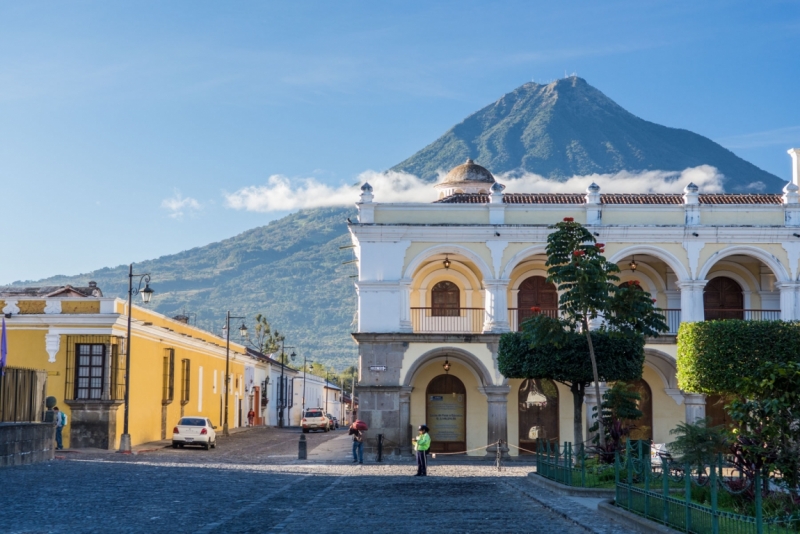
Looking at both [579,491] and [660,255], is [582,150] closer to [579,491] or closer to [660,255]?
[660,255]

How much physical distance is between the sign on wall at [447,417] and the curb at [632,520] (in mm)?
19291

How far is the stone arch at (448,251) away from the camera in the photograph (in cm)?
3434

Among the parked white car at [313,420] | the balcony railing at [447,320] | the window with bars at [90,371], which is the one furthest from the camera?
the parked white car at [313,420]

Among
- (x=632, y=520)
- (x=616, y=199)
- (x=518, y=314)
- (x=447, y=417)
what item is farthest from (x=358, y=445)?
(x=632, y=520)

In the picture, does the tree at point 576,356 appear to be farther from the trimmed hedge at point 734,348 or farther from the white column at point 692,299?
the white column at point 692,299

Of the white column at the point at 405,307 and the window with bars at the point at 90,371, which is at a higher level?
the white column at the point at 405,307

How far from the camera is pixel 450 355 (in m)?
34.8

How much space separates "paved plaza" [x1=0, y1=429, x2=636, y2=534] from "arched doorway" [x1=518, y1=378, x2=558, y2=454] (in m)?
6.28

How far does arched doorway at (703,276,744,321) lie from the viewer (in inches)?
1449

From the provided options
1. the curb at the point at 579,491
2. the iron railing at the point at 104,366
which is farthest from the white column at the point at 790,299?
the iron railing at the point at 104,366

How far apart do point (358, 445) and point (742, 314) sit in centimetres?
1426

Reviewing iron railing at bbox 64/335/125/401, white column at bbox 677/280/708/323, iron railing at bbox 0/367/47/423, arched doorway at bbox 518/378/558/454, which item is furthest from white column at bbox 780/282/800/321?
iron railing at bbox 0/367/47/423

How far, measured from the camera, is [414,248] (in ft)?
113

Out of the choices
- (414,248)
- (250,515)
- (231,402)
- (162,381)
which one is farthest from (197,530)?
(231,402)
